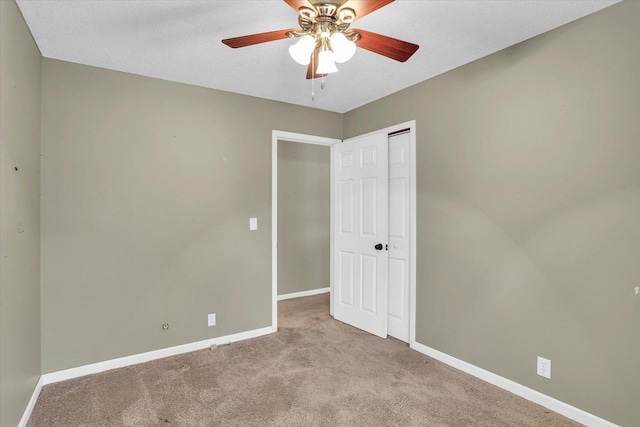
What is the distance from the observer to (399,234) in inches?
133

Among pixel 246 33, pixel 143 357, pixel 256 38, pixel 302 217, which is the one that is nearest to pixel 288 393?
pixel 143 357

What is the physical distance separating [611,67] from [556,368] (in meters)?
1.90

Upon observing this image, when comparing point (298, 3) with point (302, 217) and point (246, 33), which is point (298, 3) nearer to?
point (246, 33)

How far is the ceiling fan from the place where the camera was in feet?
4.91

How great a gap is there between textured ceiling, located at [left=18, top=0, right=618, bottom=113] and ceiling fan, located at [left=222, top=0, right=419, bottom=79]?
0.36 metres

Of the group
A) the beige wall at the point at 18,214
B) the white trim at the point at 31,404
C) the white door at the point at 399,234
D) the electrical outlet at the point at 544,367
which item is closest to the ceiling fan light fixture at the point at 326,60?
the beige wall at the point at 18,214

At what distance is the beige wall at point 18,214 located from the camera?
171 centimetres

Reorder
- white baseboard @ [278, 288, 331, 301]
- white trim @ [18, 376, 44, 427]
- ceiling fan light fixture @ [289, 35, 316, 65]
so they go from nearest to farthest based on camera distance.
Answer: ceiling fan light fixture @ [289, 35, 316, 65]
white trim @ [18, 376, 44, 427]
white baseboard @ [278, 288, 331, 301]

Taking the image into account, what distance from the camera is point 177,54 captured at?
8.27 ft

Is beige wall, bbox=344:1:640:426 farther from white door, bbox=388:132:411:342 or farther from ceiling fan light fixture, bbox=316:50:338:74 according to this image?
ceiling fan light fixture, bbox=316:50:338:74

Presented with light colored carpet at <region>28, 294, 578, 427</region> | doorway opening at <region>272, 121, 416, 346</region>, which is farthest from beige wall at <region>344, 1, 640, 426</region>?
light colored carpet at <region>28, 294, 578, 427</region>

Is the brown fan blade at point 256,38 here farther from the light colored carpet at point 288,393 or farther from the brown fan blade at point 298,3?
the light colored carpet at point 288,393

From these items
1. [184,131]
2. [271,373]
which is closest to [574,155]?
[271,373]

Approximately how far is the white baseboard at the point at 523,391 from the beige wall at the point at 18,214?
116 inches
